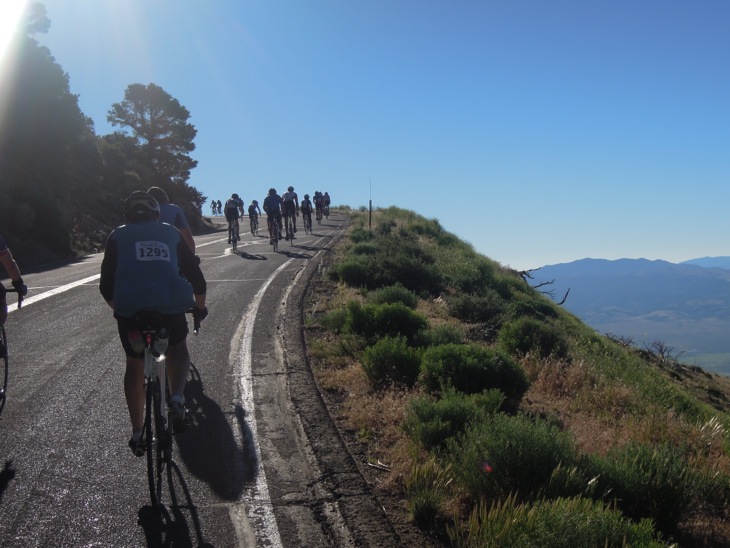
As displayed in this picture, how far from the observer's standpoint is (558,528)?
360 centimetres

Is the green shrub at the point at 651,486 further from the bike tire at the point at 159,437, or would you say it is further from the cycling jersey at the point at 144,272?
the cycling jersey at the point at 144,272

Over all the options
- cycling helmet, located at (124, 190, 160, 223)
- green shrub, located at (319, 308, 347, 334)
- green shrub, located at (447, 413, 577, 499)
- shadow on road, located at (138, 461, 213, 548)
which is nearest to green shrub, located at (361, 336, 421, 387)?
green shrub, located at (319, 308, 347, 334)

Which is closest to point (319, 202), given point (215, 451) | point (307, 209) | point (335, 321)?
point (307, 209)

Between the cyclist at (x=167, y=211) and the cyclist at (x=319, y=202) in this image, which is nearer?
the cyclist at (x=167, y=211)

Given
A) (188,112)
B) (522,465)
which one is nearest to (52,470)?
(522,465)

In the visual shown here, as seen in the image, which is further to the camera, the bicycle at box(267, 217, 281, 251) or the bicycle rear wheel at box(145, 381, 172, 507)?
the bicycle at box(267, 217, 281, 251)

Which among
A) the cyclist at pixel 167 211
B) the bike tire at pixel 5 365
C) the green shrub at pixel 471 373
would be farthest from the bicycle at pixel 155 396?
the cyclist at pixel 167 211

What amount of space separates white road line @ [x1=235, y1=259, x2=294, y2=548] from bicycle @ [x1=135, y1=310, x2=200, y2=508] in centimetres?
66

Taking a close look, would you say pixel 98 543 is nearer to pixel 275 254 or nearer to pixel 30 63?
pixel 275 254

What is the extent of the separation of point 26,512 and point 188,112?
51.2m

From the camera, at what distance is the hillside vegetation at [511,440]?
4.18 metres

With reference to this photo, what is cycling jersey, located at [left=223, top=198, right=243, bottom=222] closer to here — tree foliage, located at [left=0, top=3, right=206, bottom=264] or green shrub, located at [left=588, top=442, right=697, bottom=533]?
tree foliage, located at [left=0, top=3, right=206, bottom=264]

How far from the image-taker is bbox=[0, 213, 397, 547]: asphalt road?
4379 millimetres

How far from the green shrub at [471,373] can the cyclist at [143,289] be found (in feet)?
9.81
